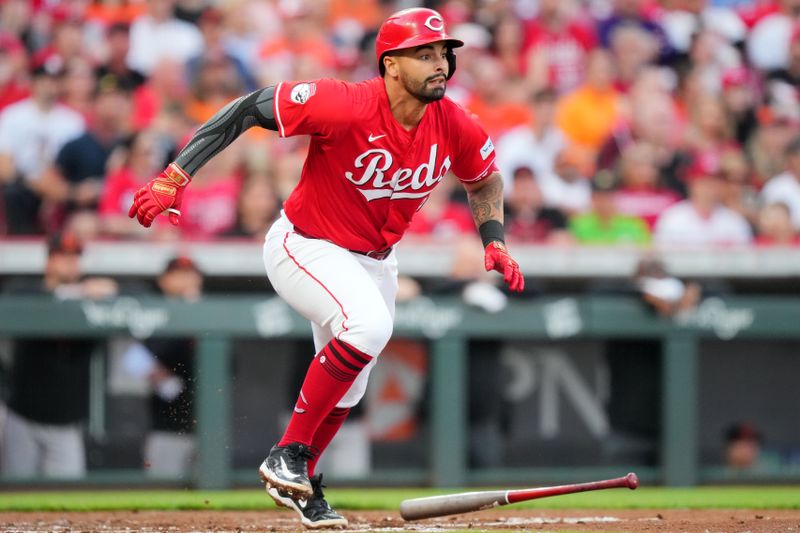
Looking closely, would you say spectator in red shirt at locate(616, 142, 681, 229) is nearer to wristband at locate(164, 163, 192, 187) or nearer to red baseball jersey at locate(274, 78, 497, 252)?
red baseball jersey at locate(274, 78, 497, 252)

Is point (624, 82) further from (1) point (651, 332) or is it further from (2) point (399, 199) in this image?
(2) point (399, 199)

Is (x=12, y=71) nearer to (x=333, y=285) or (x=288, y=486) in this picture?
(x=333, y=285)

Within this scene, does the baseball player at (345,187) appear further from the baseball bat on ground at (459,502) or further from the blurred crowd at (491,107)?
the blurred crowd at (491,107)

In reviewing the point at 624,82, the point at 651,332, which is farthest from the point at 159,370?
the point at 624,82

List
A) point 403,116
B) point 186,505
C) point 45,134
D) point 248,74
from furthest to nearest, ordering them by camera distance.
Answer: point 248,74, point 45,134, point 186,505, point 403,116

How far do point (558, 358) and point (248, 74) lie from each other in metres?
3.74

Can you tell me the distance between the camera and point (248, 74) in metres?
10.2

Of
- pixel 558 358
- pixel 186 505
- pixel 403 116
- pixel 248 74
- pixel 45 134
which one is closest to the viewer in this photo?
pixel 403 116

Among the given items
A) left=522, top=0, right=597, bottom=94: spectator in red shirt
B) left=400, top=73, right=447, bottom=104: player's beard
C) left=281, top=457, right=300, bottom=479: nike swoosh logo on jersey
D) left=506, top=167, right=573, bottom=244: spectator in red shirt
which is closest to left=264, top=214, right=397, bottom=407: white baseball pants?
left=281, top=457, right=300, bottom=479: nike swoosh logo on jersey

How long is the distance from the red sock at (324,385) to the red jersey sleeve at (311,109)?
83cm

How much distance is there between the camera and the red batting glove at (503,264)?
5.28m

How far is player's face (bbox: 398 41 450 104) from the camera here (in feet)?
16.3

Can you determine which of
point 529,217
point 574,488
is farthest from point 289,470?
point 529,217

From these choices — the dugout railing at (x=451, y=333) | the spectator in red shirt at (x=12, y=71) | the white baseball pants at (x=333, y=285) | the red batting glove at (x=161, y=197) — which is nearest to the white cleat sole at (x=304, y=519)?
the white baseball pants at (x=333, y=285)
